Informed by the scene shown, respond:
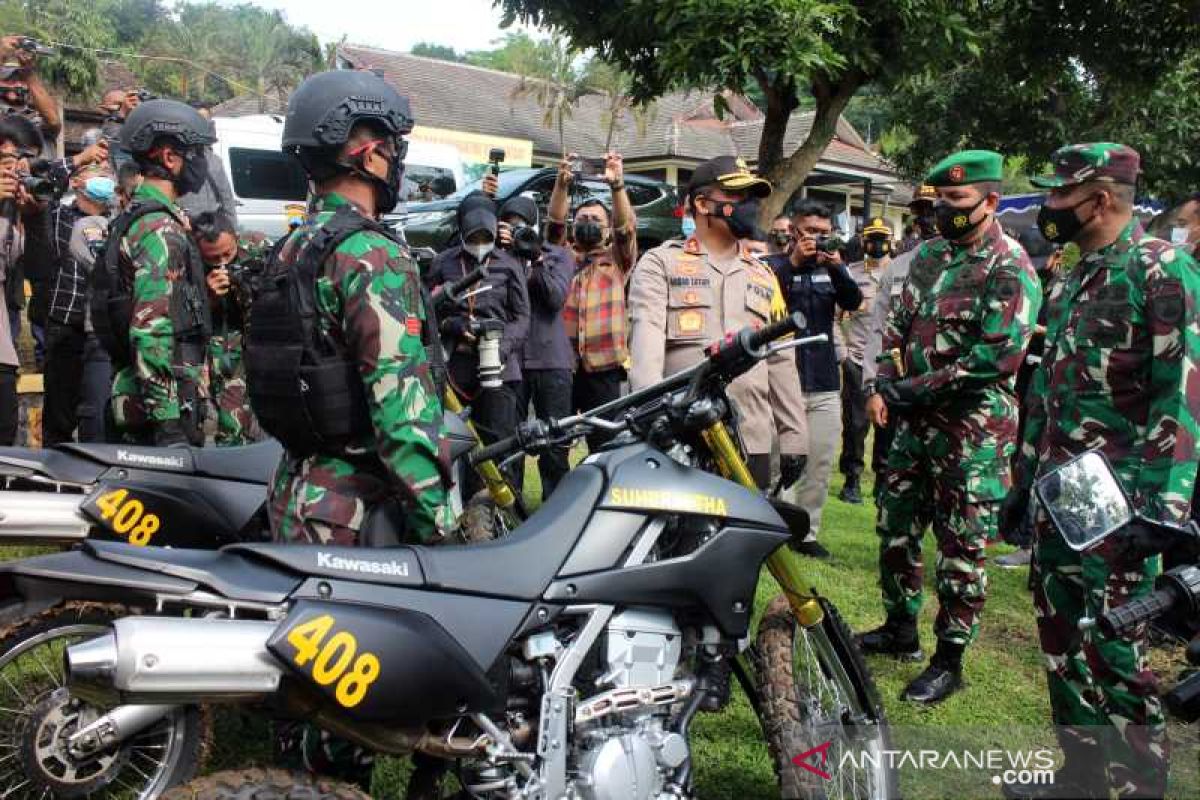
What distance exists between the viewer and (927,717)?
4.23 meters

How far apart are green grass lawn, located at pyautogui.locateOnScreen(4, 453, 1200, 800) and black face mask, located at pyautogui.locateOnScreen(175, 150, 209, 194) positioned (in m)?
2.14

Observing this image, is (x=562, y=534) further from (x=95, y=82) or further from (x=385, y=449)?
(x=95, y=82)

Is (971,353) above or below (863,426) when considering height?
above

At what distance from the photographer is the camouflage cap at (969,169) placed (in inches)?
175

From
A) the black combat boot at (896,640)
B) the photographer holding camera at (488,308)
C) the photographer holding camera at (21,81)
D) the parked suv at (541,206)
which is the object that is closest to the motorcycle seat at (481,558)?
the black combat boot at (896,640)

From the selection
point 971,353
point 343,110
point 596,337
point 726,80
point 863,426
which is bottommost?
point 863,426

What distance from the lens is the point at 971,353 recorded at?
14.1ft

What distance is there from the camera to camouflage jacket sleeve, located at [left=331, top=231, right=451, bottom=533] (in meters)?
2.50

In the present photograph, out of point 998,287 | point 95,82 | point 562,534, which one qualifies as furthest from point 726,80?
point 95,82

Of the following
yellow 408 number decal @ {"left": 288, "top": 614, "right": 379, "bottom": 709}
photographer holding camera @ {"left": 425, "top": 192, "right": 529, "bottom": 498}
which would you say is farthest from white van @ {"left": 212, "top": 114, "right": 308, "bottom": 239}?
yellow 408 number decal @ {"left": 288, "top": 614, "right": 379, "bottom": 709}

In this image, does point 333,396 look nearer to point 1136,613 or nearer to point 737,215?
point 1136,613

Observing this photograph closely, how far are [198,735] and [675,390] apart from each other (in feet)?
5.48

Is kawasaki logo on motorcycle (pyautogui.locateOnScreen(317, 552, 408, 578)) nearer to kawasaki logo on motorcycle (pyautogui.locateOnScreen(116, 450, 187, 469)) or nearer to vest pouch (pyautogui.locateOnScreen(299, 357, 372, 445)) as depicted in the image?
vest pouch (pyautogui.locateOnScreen(299, 357, 372, 445))

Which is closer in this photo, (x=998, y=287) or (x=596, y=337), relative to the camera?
(x=998, y=287)
